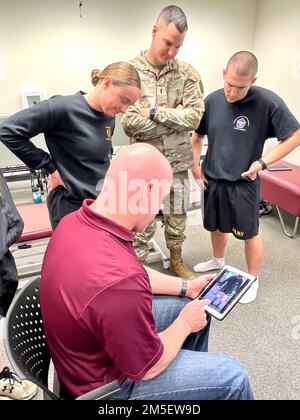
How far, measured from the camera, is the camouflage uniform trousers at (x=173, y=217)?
93.4 inches

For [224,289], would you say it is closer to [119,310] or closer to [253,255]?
[119,310]

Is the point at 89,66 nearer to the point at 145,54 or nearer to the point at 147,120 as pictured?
the point at 145,54

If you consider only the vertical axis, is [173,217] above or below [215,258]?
above

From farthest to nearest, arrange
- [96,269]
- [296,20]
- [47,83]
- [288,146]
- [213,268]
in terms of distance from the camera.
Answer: [47,83] < [296,20] < [213,268] < [288,146] < [96,269]

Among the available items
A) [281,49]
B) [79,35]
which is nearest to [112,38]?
[79,35]

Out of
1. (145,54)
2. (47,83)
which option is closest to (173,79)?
(145,54)

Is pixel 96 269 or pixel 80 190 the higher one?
pixel 96 269

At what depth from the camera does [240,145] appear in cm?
209

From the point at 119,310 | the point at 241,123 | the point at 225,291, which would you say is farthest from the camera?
the point at 241,123

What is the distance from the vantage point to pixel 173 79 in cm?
212

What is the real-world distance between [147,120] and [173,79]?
323 mm

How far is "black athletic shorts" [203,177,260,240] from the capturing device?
2.18 meters

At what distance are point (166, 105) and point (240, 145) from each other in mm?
521

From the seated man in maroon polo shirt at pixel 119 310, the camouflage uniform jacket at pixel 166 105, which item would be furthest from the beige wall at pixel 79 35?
the seated man in maroon polo shirt at pixel 119 310
